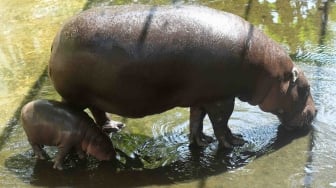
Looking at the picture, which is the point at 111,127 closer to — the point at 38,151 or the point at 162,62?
the point at 38,151

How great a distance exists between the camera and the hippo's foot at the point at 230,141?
4.66 meters

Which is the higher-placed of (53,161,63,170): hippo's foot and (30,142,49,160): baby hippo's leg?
(30,142,49,160): baby hippo's leg

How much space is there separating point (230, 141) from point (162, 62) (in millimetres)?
899

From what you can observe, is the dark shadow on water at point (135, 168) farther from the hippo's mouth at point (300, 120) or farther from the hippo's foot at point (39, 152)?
the hippo's mouth at point (300, 120)

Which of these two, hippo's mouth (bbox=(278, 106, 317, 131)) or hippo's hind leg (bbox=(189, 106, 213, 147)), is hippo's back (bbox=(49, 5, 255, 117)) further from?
hippo's mouth (bbox=(278, 106, 317, 131))

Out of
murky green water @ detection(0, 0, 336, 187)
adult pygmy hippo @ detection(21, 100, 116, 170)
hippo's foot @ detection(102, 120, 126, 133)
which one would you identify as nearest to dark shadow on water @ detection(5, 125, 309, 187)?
murky green water @ detection(0, 0, 336, 187)

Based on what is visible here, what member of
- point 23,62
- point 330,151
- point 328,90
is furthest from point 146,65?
point 23,62

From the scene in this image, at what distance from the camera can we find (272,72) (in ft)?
15.2

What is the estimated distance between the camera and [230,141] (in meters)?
4.70

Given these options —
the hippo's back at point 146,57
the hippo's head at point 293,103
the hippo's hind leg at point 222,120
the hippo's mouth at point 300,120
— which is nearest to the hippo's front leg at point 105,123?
the hippo's back at point 146,57

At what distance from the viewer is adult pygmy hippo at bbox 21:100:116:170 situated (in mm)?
4434

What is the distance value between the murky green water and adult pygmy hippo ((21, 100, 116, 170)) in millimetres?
151

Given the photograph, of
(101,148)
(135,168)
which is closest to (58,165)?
(101,148)

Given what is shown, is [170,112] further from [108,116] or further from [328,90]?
[328,90]
